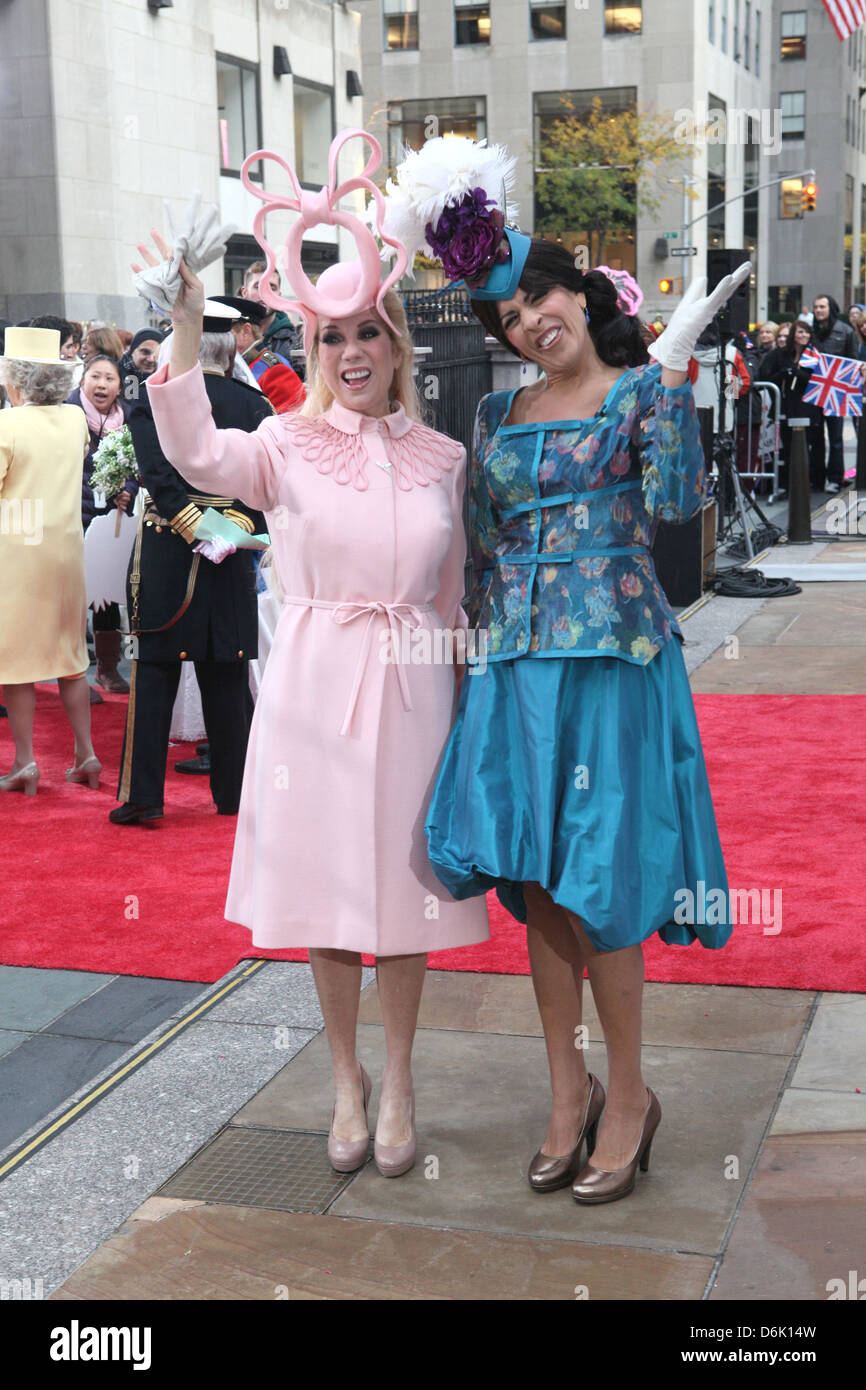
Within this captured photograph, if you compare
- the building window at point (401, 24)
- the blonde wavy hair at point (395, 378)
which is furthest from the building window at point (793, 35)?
the blonde wavy hair at point (395, 378)

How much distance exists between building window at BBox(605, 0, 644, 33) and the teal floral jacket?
165 feet

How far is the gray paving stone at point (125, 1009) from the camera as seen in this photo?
4.57 metres

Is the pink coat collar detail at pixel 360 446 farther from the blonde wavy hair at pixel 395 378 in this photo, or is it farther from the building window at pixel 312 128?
the building window at pixel 312 128

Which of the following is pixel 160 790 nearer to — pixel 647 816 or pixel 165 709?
pixel 165 709

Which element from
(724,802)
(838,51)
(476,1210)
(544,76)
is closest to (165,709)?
(724,802)

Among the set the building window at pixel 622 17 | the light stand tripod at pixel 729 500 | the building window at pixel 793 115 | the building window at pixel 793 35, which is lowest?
the light stand tripod at pixel 729 500

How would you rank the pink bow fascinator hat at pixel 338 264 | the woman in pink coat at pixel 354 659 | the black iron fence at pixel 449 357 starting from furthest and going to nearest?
the black iron fence at pixel 449 357 < the woman in pink coat at pixel 354 659 < the pink bow fascinator hat at pixel 338 264

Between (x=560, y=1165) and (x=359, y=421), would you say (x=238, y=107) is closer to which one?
(x=359, y=421)

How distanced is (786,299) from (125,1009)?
7327 cm

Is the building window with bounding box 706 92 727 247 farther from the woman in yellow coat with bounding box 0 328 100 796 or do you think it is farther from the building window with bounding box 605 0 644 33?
the woman in yellow coat with bounding box 0 328 100 796

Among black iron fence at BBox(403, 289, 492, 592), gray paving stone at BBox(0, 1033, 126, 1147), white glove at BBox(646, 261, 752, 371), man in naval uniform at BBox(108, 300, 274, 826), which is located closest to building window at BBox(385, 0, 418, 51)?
black iron fence at BBox(403, 289, 492, 592)

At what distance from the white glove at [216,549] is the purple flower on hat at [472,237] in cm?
311

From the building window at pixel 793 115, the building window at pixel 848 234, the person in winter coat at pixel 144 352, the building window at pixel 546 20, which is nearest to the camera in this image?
the person in winter coat at pixel 144 352

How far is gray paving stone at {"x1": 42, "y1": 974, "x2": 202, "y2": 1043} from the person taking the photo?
4.57 meters
